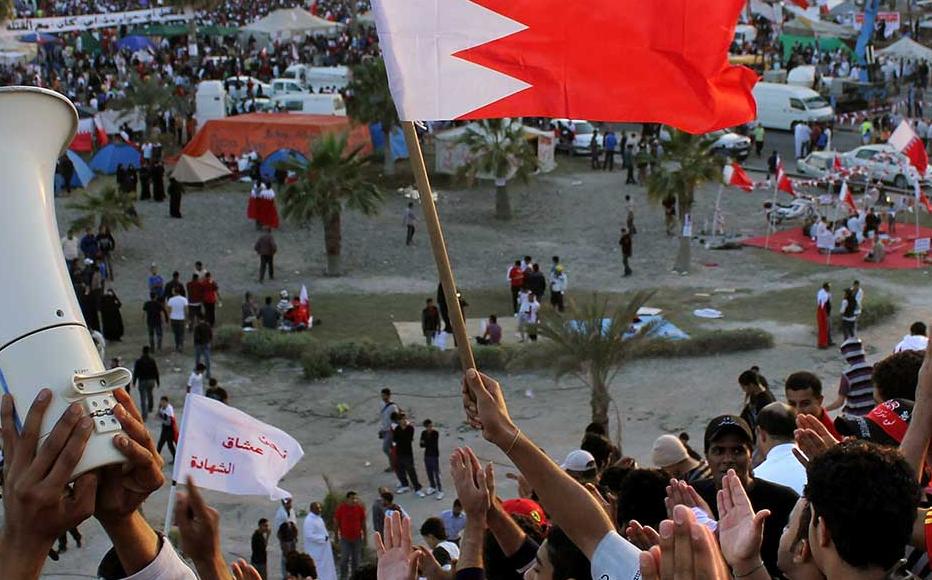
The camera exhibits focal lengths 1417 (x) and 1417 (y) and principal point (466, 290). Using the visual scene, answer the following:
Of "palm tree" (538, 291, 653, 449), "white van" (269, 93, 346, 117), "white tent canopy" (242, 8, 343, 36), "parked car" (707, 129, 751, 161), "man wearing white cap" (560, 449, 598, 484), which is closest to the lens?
"man wearing white cap" (560, 449, 598, 484)

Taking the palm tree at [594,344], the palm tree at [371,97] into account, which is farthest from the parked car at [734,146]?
the palm tree at [594,344]

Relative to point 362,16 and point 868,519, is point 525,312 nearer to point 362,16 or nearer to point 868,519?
point 868,519

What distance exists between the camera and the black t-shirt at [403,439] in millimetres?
16375

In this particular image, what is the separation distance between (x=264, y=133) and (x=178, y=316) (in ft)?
43.1

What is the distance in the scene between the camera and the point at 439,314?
22766 millimetres

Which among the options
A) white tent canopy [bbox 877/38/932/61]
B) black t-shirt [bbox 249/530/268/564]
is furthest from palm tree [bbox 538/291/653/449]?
white tent canopy [bbox 877/38/932/61]

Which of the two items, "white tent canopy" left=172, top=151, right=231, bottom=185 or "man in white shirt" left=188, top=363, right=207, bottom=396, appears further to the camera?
"white tent canopy" left=172, top=151, right=231, bottom=185

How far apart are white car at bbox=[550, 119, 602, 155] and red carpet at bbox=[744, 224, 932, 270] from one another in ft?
27.3

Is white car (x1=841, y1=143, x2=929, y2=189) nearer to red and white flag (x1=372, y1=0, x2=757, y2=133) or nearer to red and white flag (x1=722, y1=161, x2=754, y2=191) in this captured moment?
red and white flag (x1=722, y1=161, x2=754, y2=191)

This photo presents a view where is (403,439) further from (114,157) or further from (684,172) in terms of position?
(114,157)

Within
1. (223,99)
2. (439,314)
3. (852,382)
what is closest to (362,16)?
(223,99)

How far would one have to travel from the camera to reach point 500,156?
103 feet

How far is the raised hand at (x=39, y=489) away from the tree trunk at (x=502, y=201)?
2832cm

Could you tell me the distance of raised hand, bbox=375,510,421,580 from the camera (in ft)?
13.6
